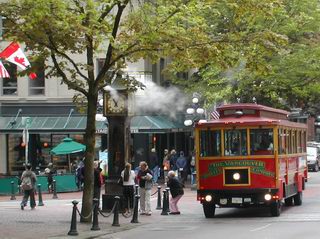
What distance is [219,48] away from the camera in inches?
786

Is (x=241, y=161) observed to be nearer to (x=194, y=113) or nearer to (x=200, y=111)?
(x=200, y=111)

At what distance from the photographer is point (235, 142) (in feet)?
71.6

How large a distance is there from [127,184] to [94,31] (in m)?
7.03

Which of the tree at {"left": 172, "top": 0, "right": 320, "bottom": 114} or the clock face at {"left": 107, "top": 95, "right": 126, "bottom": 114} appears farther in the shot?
the tree at {"left": 172, "top": 0, "right": 320, "bottom": 114}

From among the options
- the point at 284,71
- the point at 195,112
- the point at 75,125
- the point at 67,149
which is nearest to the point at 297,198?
the point at 284,71

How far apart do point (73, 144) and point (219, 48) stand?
19.6 metres

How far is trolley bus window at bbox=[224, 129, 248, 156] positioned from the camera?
2170 cm

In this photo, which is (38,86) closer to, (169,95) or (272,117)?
(169,95)

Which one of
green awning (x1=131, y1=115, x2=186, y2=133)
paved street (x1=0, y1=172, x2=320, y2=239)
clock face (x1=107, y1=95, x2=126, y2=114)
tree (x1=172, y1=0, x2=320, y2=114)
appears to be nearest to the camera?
paved street (x1=0, y1=172, x2=320, y2=239)

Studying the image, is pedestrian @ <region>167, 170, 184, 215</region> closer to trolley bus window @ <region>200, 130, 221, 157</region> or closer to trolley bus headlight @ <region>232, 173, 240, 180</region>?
trolley bus window @ <region>200, 130, 221, 157</region>

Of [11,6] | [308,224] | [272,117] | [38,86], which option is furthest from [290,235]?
[38,86]

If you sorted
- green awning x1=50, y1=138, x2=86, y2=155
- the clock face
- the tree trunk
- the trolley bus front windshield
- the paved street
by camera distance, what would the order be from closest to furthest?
the paved street → the tree trunk → the trolley bus front windshield → the clock face → green awning x1=50, y1=138, x2=86, y2=155

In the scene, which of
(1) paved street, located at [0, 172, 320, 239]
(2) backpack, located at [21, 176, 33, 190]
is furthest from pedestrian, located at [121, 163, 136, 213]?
(2) backpack, located at [21, 176, 33, 190]

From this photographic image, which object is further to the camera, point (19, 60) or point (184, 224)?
point (19, 60)
